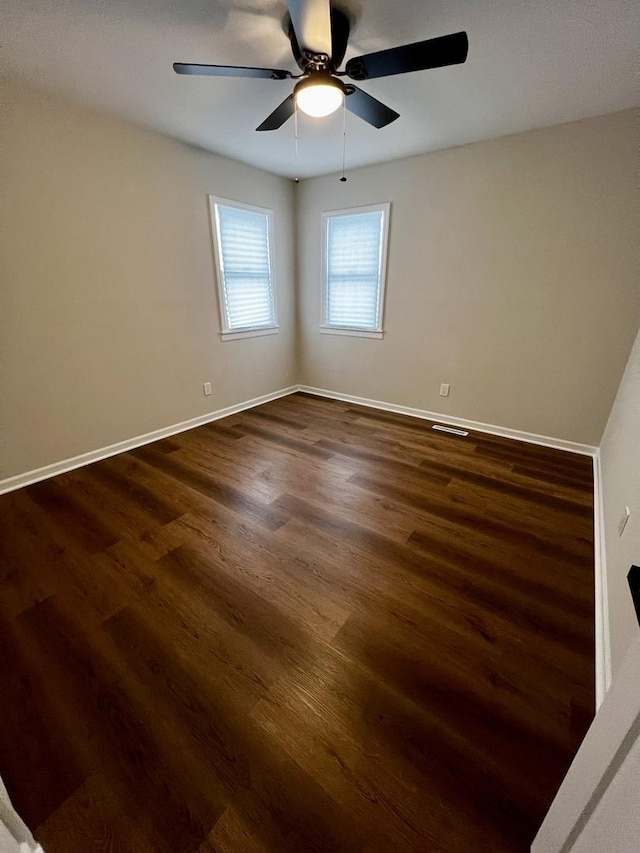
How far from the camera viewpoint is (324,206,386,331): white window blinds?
362 centimetres

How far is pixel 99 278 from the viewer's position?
2.58 meters

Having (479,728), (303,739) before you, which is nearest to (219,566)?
(303,739)

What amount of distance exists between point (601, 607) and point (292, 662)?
143cm

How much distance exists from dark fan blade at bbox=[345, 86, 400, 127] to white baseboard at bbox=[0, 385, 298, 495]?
2.85 meters

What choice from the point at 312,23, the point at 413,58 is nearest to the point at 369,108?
the point at 413,58

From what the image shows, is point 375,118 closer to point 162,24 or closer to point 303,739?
point 162,24

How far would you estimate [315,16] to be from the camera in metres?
1.29

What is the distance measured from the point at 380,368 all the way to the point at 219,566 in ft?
9.63

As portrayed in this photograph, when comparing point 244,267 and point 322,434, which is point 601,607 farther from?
point 244,267

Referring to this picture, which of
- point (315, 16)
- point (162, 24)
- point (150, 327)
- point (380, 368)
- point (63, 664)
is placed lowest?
point (63, 664)

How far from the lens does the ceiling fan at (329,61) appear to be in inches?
51.4

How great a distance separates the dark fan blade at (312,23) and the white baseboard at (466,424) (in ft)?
9.84

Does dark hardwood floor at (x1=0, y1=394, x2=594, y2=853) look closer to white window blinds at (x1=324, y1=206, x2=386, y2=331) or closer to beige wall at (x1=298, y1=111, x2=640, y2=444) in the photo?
beige wall at (x1=298, y1=111, x2=640, y2=444)

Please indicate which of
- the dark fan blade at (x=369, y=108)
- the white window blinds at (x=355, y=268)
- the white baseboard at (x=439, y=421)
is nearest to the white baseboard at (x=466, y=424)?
the white baseboard at (x=439, y=421)
